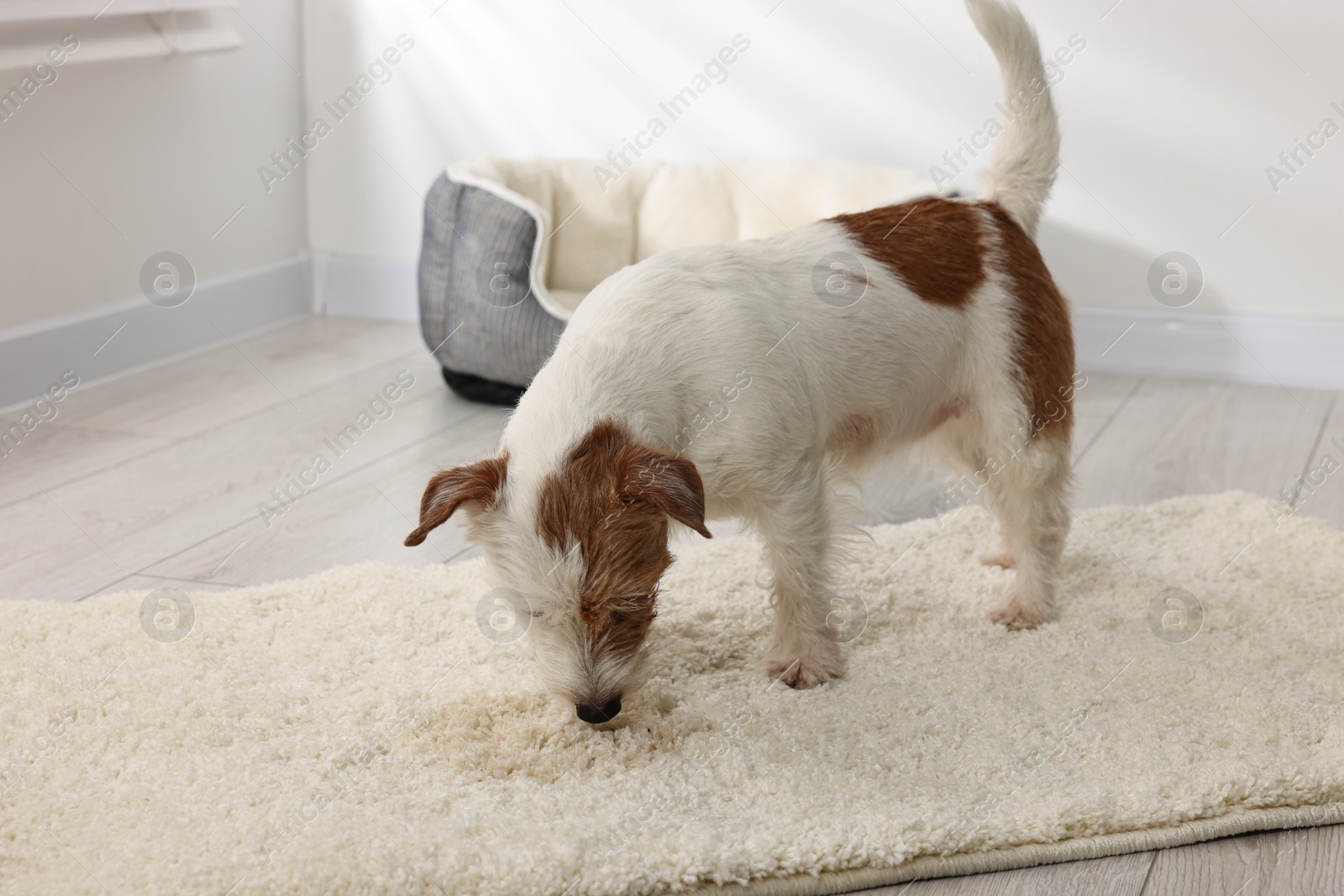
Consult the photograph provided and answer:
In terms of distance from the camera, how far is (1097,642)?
2117 millimetres

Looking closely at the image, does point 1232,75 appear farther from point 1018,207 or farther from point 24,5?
point 24,5

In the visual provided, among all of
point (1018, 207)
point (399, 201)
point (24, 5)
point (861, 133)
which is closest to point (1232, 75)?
point (861, 133)

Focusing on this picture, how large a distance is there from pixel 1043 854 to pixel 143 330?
341 centimetres

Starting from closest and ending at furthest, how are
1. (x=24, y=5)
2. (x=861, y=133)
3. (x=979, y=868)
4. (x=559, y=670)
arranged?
(x=979, y=868) < (x=559, y=670) < (x=24, y=5) < (x=861, y=133)

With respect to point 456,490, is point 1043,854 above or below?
below

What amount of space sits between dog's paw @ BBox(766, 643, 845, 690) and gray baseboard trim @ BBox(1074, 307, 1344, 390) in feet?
7.70

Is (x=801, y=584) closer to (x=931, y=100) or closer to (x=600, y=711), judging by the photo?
(x=600, y=711)

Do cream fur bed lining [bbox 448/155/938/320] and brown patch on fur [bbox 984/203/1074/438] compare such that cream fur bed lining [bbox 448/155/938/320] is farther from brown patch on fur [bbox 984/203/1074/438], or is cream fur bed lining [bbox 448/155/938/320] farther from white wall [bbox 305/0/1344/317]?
brown patch on fur [bbox 984/203/1074/438]

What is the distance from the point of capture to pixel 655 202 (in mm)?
3891

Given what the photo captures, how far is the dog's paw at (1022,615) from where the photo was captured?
2195mm

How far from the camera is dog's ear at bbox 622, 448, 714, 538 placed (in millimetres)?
1543

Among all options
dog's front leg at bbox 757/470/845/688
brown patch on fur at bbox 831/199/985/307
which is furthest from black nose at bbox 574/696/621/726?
brown patch on fur at bbox 831/199/985/307

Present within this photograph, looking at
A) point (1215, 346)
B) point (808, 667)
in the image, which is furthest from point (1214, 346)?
point (808, 667)

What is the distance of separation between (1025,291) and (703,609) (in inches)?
32.9
